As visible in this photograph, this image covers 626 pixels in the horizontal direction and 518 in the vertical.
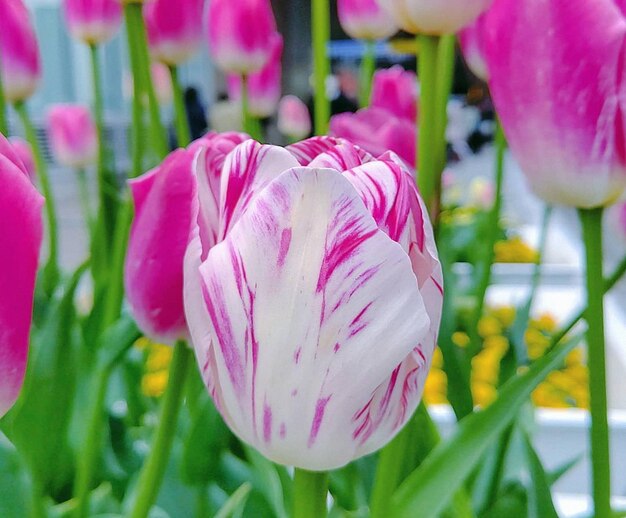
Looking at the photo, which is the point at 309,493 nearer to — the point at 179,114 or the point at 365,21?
the point at 179,114

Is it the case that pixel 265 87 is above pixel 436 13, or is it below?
below

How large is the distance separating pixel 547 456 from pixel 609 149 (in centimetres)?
42

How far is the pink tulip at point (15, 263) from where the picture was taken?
0.13 m

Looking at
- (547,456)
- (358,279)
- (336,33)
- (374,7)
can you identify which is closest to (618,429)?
(547,456)

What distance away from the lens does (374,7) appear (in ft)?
1.45

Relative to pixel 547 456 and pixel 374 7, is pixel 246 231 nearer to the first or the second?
pixel 374 7

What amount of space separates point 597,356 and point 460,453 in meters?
0.04

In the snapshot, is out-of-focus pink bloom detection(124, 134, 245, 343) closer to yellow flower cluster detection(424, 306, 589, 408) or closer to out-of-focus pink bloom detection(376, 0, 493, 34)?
out-of-focus pink bloom detection(376, 0, 493, 34)

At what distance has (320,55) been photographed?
284mm

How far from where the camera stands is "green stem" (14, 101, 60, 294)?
1.43 ft

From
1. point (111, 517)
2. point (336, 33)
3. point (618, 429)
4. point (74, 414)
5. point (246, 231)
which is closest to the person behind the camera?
point (246, 231)

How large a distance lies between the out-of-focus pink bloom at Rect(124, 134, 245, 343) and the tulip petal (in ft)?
0.18

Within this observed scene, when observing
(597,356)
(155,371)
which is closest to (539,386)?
(155,371)

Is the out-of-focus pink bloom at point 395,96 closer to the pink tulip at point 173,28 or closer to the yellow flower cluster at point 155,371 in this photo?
the pink tulip at point 173,28
